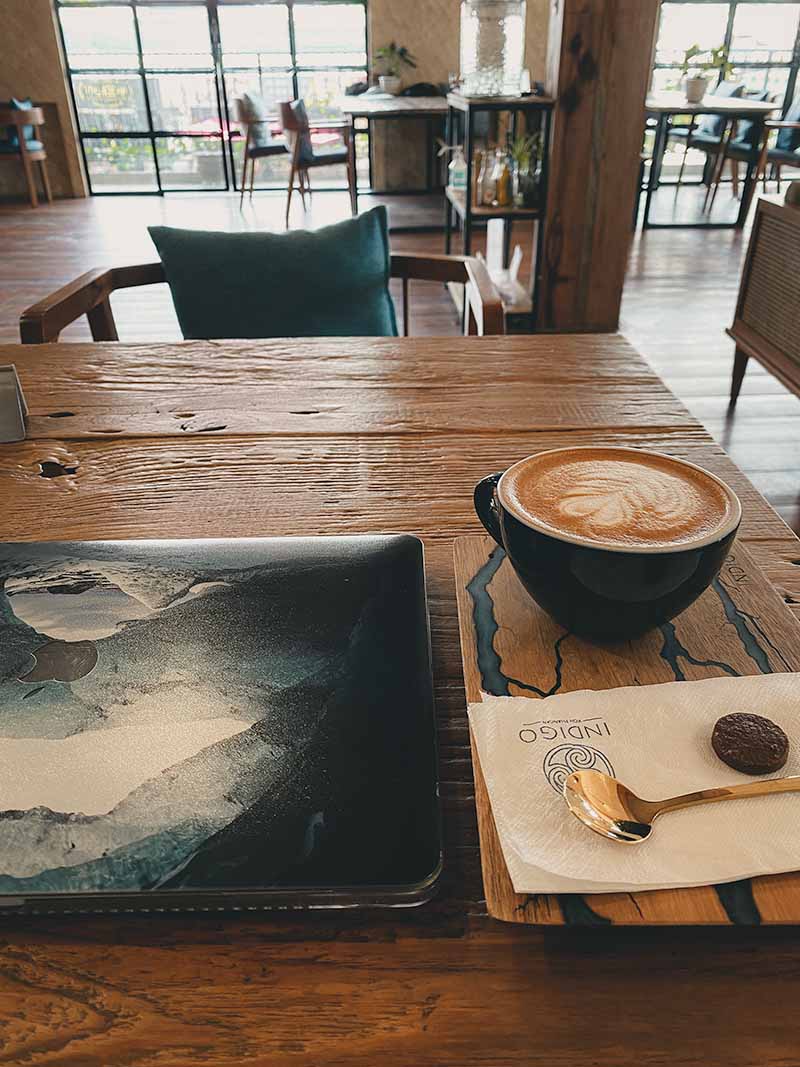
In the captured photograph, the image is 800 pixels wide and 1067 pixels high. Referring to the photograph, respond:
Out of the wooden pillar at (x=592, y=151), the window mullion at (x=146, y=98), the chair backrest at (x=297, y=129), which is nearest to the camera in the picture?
the wooden pillar at (x=592, y=151)

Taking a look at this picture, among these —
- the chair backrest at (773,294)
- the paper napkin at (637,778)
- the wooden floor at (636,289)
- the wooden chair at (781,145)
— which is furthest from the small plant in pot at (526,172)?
the paper napkin at (637,778)

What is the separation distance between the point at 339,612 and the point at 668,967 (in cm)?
26

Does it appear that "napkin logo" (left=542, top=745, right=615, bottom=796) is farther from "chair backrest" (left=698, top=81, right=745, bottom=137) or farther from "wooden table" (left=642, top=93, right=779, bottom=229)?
"chair backrest" (left=698, top=81, right=745, bottom=137)

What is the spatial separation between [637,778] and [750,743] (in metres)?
0.06

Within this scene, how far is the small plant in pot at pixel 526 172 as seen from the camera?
3080 mm

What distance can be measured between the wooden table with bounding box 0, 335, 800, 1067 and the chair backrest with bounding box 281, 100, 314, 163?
5.41 m

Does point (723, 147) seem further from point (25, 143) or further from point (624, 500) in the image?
point (624, 500)

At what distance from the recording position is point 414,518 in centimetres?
67

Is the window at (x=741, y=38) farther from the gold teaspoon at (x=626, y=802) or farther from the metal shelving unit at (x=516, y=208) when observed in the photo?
the gold teaspoon at (x=626, y=802)

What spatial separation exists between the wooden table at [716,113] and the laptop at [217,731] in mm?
4621

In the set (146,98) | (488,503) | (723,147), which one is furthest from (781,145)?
(488,503)

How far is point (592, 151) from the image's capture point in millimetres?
2926

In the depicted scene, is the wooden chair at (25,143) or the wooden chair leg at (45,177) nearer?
the wooden chair at (25,143)

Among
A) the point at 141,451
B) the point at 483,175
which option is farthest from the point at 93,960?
the point at 483,175
